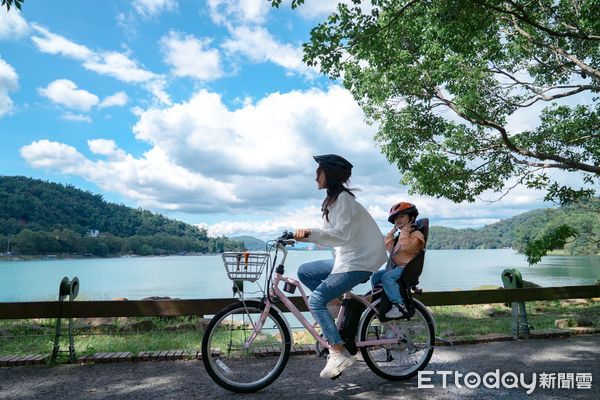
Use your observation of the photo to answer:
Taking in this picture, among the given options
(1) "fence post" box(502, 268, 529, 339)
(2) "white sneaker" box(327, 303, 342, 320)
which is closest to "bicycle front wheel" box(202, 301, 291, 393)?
(2) "white sneaker" box(327, 303, 342, 320)

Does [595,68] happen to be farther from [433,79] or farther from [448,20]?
[448,20]

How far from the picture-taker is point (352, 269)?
4.00m

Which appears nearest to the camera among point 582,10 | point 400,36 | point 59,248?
point 582,10

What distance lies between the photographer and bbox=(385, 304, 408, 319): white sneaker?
4320 mm

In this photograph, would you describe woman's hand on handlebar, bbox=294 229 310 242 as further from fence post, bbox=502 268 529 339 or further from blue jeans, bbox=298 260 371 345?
fence post, bbox=502 268 529 339

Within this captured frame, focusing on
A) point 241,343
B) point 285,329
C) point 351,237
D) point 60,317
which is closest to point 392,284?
point 351,237

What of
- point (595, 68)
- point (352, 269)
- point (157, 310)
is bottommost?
point (157, 310)

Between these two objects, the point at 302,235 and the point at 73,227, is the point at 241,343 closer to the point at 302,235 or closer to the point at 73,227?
the point at 302,235

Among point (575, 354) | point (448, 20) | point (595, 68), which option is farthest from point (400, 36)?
point (575, 354)

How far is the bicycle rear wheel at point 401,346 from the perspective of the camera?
437cm

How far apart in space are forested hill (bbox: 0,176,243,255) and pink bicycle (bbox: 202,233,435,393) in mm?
77307

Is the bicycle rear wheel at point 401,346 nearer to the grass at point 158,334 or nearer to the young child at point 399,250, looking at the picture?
the young child at point 399,250

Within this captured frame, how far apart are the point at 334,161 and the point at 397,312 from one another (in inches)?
58.2

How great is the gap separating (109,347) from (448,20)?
7.06 metres
